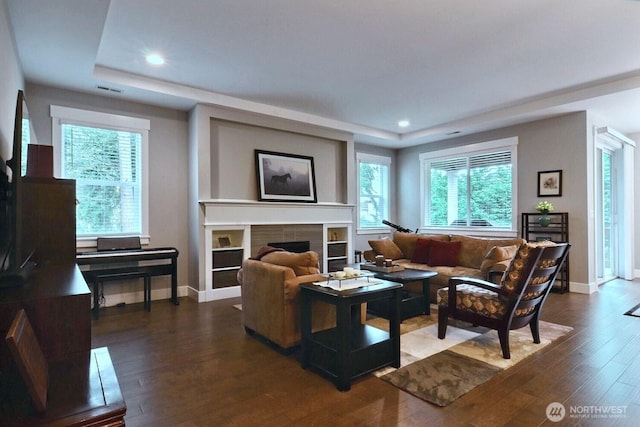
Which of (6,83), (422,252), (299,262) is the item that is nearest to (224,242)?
(299,262)

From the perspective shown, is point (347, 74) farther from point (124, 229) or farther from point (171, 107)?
point (124, 229)

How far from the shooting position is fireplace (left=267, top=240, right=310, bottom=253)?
580 cm

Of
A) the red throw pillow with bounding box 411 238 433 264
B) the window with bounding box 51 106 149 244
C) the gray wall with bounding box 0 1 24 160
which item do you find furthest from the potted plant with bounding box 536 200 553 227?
the gray wall with bounding box 0 1 24 160

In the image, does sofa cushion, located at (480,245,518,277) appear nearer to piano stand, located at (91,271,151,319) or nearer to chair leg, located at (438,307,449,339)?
chair leg, located at (438,307,449,339)

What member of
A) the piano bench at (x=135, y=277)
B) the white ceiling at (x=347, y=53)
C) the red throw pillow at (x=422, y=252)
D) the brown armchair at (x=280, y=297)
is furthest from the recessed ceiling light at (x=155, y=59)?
the red throw pillow at (x=422, y=252)

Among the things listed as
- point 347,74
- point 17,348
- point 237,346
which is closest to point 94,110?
point 347,74

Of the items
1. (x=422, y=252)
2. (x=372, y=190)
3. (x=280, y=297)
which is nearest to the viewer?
(x=280, y=297)

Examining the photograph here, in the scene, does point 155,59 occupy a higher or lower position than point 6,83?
higher

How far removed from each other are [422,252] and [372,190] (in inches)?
113

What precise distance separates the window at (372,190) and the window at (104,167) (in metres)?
4.34

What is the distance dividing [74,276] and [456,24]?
11.4 ft

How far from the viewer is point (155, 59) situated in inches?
151

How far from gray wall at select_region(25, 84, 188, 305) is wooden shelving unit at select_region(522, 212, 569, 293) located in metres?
5.57

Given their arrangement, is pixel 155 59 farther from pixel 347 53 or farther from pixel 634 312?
pixel 634 312
